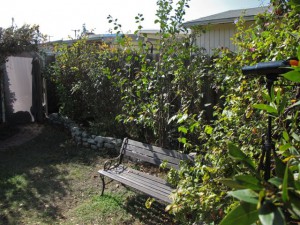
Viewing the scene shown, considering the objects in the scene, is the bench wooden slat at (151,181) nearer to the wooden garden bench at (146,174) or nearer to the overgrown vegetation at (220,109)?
the wooden garden bench at (146,174)

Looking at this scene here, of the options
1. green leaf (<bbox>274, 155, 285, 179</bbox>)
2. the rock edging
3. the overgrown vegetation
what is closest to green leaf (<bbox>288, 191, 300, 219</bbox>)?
the overgrown vegetation

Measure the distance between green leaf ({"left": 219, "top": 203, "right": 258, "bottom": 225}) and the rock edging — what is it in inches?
231

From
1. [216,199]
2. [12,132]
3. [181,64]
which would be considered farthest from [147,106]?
[12,132]

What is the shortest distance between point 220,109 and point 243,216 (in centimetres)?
286

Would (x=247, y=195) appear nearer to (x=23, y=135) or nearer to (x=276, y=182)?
(x=276, y=182)

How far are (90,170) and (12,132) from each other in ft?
13.9

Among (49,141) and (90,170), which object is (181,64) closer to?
(90,170)

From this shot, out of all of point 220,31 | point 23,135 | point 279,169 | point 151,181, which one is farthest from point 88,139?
point 279,169

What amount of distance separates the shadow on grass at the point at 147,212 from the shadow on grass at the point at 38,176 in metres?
0.99

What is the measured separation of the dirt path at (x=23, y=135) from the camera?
8219 mm

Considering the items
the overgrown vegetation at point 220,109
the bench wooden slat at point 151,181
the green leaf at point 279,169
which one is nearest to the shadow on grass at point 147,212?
the bench wooden slat at point 151,181

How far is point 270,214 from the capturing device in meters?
0.87

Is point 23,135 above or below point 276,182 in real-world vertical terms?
below

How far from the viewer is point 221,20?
29.3 feet
